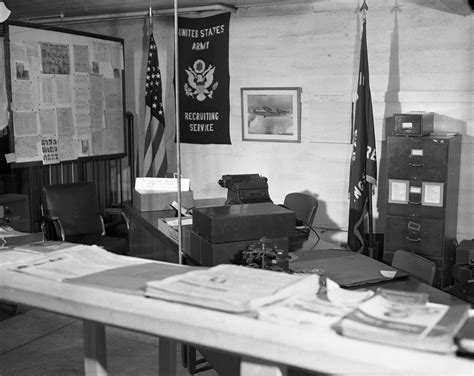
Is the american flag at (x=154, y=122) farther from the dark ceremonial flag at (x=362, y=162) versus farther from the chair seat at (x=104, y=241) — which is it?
the dark ceremonial flag at (x=362, y=162)

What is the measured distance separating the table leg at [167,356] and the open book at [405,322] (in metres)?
0.92

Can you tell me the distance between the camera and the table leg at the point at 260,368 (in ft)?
5.01

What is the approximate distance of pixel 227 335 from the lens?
1.48 meters

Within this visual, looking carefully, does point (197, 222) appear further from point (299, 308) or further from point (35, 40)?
point (35, 40)

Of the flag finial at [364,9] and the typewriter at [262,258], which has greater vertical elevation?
the flag finial at [364,9]

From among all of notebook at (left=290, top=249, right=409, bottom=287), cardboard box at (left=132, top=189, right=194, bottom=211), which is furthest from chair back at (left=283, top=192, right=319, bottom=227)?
notebook at (left=290, top=249, right=409, bottom=287)

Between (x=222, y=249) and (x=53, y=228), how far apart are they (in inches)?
123

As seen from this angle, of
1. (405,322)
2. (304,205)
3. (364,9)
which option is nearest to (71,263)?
(405,322)

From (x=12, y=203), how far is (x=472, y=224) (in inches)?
164

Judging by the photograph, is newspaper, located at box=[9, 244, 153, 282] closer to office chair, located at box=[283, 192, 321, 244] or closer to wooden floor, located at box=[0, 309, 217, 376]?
wooden floor, located at box=[0, 309, 217, 376]

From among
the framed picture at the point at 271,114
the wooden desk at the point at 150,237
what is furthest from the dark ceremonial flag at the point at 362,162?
the wooden desk at the point at 150,237

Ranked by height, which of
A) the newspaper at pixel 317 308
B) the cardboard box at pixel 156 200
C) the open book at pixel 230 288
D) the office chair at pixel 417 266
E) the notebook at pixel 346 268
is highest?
the open book at pixel 230 288

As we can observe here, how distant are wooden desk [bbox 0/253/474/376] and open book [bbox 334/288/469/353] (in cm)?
2

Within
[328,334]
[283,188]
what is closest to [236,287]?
[328,334]
